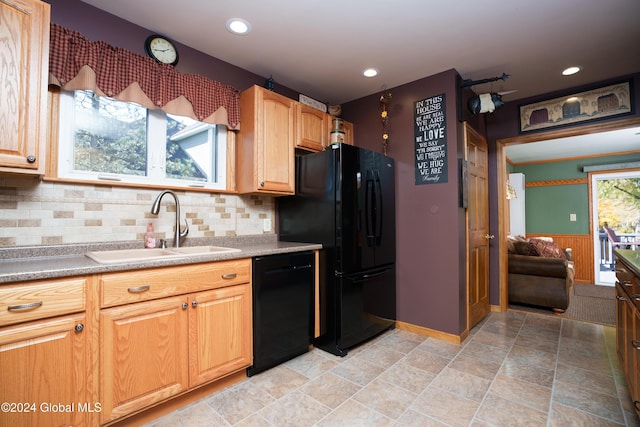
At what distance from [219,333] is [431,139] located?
2440 millimetres

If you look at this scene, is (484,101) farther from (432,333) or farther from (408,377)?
(408,377)

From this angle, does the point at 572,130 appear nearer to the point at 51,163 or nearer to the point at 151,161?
the point at 151,161

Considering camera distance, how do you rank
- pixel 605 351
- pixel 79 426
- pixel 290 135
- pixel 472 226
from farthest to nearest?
1. pixel 472 226
2. pixel 290 135
3. pixel 605 351
4. pixel 79 426

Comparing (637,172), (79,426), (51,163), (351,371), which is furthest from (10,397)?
(637,172)

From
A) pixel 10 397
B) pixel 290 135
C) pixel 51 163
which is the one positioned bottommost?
pixel 10 397

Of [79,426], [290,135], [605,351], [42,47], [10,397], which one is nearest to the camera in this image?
[10,397]

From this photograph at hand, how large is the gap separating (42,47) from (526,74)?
365cm

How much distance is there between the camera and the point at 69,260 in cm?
166

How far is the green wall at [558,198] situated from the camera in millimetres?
5934

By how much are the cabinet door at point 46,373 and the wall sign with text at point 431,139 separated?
2759 mm

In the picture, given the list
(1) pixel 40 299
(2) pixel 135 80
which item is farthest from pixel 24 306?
(2) pixel 135 80

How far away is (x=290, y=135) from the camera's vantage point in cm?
277

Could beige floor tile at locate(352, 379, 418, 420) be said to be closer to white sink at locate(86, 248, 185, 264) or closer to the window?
white sink at locate(86, 248, 185, 264)

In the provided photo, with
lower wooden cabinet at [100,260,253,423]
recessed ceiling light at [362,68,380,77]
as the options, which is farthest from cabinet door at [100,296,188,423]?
recessed ceiling light at [362,68,380,77]
